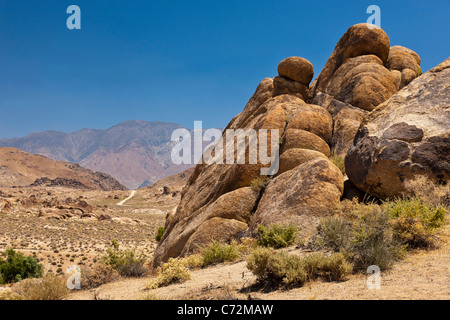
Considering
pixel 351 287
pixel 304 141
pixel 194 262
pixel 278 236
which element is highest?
pixel 304 141

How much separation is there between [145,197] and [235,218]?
118 meters

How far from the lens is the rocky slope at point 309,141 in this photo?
10664 millimetres

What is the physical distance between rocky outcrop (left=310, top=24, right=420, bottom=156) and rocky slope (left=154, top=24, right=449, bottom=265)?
5 cm

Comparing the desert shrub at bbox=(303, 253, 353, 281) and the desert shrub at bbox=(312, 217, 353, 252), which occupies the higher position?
the desert shrub at bbox=(312, 217, 353, 252)

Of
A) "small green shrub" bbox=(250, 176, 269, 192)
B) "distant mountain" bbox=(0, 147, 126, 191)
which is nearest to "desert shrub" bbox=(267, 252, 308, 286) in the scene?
"small green shrub" bbox=(250, 176, 269, 192)

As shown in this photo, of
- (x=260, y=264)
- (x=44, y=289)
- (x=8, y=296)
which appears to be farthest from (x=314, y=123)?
(x=8, y=296)

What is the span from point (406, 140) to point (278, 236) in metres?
4.79

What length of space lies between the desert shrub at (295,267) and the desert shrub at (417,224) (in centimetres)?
172

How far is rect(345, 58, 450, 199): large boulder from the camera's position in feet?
30.5

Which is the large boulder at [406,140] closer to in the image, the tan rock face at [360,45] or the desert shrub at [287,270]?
the desert shrub at [287,270]

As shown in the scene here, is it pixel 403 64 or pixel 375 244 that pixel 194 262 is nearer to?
pixel 375 244

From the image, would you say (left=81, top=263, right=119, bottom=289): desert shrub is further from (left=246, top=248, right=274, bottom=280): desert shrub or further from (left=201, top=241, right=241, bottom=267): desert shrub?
(left=246, top=248, right=274, bottom=280): desert shrub

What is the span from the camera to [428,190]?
353 inches

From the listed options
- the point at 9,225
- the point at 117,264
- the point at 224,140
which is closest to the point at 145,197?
the point at 9,225
